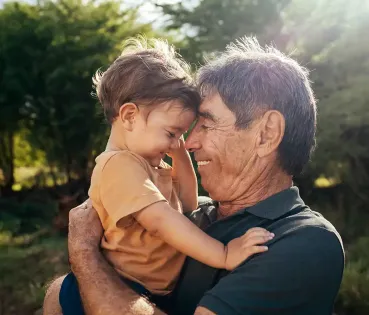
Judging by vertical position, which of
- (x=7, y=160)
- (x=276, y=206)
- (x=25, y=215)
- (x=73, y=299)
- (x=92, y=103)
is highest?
(x=276, y=206)

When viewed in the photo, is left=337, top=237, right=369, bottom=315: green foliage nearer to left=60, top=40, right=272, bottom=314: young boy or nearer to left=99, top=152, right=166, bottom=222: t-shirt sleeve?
left=60, top=40, right=272, bottom=314: young boy

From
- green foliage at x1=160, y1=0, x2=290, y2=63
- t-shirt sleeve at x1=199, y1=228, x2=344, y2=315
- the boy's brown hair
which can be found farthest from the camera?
green foliage at x1=160, y1=0, x2=290, y2=63

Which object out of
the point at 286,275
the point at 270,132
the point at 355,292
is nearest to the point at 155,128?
the point at 270,132

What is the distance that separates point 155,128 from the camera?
208 cm

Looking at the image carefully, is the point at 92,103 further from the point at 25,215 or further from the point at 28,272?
the point at 28,272

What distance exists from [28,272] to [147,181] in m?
5.30

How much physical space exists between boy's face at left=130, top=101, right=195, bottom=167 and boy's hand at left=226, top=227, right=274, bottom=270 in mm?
437

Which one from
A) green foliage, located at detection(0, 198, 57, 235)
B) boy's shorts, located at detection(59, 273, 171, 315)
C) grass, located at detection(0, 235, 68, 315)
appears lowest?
green foliage, located at detection(0, 198, 57, 235)

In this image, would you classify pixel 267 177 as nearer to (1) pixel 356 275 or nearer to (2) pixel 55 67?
(1) pixel 356 275

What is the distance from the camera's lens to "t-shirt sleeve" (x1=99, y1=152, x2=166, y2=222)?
192 cm

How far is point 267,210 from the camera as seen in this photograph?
2102 millimetres

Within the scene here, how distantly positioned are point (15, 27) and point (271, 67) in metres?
8.73

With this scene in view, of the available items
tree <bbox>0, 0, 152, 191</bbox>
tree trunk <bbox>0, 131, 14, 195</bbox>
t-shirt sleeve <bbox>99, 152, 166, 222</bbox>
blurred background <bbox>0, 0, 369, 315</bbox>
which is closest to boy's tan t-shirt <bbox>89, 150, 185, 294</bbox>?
t-shirt sleeve <bbox>99, 152, 166, 222</bbox>

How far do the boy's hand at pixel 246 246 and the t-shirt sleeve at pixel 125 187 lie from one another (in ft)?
0.93
